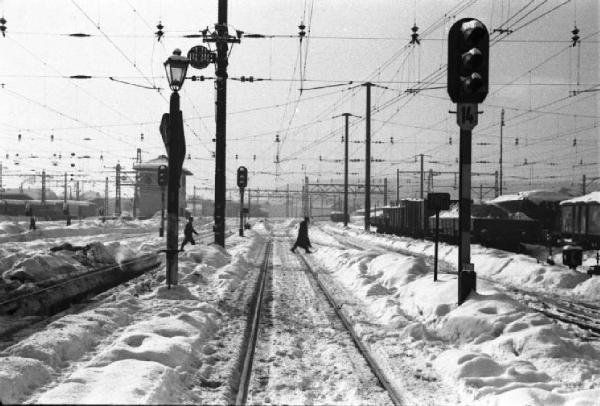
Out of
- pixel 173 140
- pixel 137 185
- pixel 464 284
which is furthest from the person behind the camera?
pixel 137 185

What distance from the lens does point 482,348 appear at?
6973 mm

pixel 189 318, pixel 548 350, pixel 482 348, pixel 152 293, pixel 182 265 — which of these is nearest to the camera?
pixel 548 350

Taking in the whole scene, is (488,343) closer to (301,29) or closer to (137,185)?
(301,29)

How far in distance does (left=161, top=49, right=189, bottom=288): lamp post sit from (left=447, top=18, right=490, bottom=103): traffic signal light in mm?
5439

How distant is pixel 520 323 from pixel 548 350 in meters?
0.88

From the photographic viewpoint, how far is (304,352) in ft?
22.7

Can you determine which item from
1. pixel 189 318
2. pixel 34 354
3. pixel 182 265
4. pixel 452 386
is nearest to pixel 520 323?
pixel 452 386

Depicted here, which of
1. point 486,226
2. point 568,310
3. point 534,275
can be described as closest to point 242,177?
point 486,226

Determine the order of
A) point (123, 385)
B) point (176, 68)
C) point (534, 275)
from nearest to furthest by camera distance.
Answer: point (123, 385) → point (176, 68) → point (534, 275)

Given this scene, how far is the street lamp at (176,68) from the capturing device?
428 inches

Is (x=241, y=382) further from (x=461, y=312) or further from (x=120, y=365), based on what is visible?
(x=461, y=312)

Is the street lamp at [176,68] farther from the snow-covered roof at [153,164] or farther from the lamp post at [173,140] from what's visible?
the snow-covered roof at [153,164]

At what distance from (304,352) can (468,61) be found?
5352 millimetres

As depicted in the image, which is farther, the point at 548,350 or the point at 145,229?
the point at 145,229
